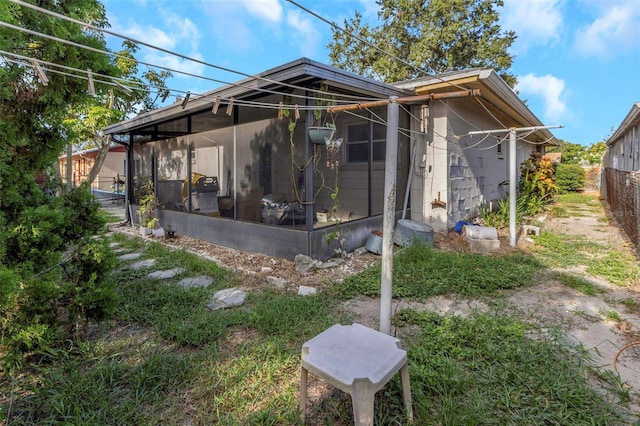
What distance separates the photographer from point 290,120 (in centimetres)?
462

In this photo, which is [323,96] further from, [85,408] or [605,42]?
[605,42]

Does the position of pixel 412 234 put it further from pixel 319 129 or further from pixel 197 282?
pixel 197 282

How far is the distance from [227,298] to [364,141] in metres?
3.60

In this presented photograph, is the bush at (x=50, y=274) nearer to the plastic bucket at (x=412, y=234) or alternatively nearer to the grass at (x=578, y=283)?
the plastic bucket at (x=412, y=234)

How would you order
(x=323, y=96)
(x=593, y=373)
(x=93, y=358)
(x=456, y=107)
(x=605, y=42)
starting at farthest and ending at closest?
(x=605, y=42)
(x=456, y=107)
(x=323, y=96)
(x=93, y=358)
(x=593, y=373)

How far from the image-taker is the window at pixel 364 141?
5.76 m

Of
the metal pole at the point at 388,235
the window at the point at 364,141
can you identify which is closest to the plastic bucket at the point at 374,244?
the window at the point at 364,141

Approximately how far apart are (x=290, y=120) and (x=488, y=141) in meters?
5.90

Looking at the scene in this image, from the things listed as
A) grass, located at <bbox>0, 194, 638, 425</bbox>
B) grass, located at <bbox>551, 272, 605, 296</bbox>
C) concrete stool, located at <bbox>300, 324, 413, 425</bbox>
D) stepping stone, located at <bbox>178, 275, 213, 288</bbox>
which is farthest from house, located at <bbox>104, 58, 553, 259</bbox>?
concrete stool, located at <bbox>300, 324, 413, 425</bbox>

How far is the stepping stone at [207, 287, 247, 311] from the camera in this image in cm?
330

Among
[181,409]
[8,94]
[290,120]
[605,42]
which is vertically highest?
[605,42]

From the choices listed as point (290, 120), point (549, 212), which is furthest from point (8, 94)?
point (549, 212)

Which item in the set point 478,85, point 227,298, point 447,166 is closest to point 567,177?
point 447,166

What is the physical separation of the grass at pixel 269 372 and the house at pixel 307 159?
1.73m
